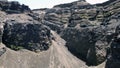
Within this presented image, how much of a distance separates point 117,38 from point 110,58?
32.0 ft

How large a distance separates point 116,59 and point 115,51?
3.24 metres

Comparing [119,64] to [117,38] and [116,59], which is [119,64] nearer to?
[116,59]

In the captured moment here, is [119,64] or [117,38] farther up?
[117,38]

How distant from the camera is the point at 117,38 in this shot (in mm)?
122875

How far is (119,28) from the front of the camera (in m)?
135

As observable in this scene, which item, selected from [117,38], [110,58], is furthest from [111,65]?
[117,38]

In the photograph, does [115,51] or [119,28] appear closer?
[115,51]

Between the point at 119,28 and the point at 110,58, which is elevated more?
the point at 119,28

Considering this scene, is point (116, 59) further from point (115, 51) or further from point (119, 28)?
point (119, 28)

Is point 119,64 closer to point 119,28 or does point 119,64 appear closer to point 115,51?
point 115,51

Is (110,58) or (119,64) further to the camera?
(110,58)

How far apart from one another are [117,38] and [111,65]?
11.7 m


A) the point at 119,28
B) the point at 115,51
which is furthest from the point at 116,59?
the point at 119,28

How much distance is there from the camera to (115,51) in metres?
123
